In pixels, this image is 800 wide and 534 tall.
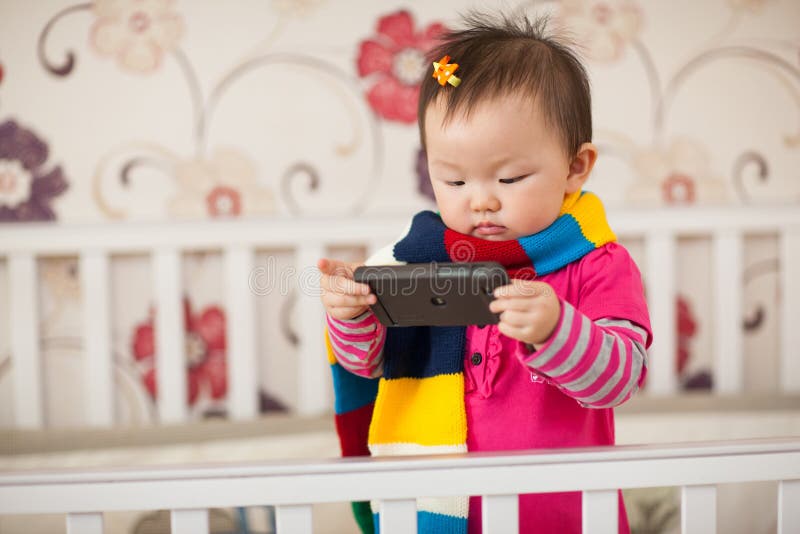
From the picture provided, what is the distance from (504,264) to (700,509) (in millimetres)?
229

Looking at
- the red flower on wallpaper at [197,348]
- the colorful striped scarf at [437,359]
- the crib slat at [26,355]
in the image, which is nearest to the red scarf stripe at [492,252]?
the colorful striped scarf at [437,359]

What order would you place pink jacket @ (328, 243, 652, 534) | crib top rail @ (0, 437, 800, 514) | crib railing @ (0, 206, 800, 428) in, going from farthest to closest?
crib railing @ (0, 206, 800, 428) → pink jacket @ (328, 243, 652, 534) → crib top rail @ (0, 437, 800, 514)

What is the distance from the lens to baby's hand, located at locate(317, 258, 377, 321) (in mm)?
525

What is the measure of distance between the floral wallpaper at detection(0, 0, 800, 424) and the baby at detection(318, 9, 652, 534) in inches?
23.1

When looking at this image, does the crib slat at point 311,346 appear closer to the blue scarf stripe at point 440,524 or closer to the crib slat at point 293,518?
the blue scarf stripe at point 440,524

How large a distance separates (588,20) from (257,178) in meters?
0.61

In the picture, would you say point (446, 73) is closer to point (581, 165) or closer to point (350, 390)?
point (581, 165)

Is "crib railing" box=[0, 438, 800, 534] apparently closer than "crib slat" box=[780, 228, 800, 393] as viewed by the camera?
Yes

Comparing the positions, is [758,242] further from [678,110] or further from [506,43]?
[506,43]

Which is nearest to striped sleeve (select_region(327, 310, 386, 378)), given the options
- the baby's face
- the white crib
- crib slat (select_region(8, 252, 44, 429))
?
the baby's face

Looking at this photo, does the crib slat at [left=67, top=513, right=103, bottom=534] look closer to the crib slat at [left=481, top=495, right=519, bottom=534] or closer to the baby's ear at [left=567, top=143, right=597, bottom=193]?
the crib slat at [left=481, top=495, right=519, bottom=534]

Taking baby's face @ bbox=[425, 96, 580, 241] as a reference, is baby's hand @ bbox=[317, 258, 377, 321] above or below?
below

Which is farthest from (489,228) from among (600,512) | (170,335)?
(170,335)

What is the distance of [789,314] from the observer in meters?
1.21
